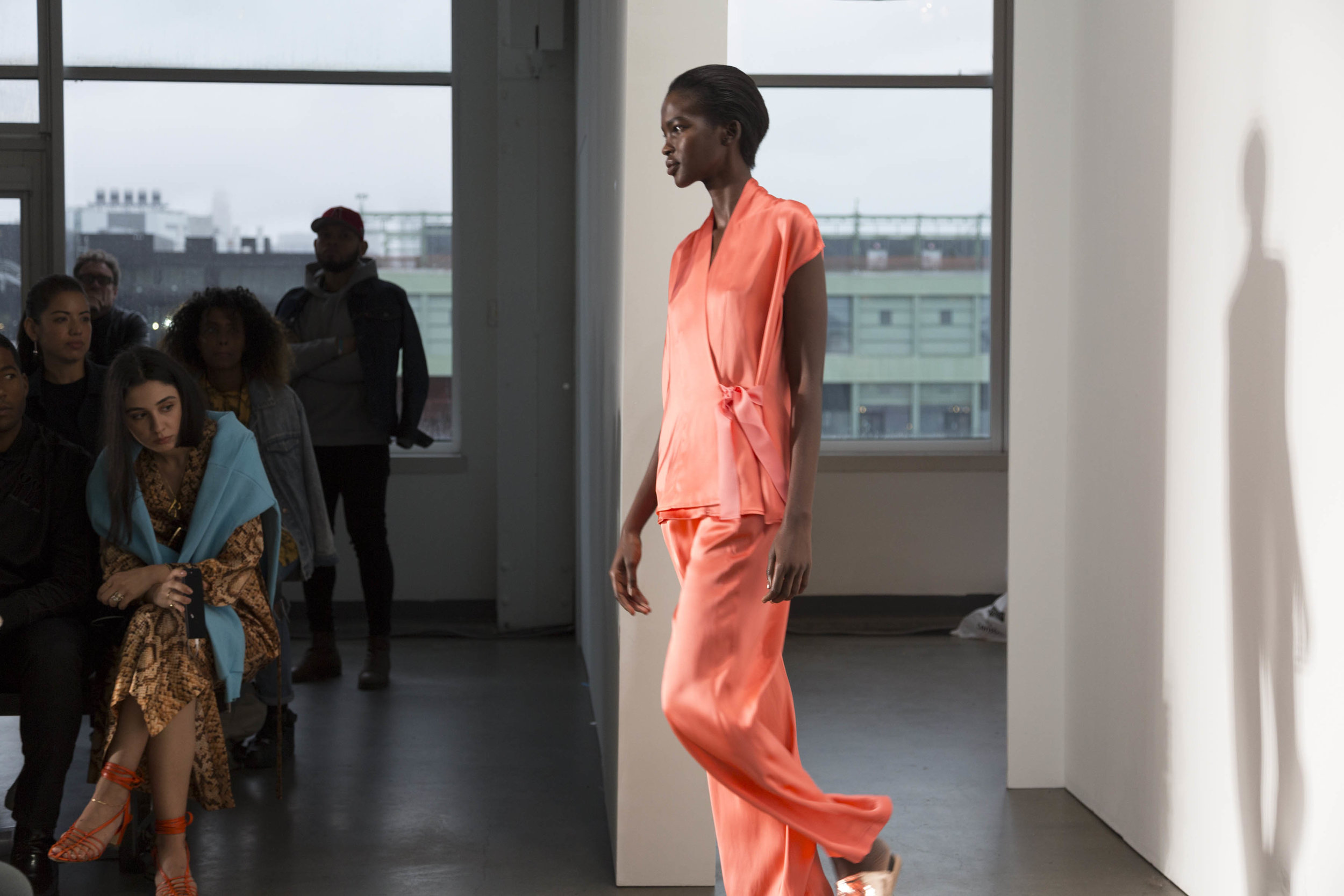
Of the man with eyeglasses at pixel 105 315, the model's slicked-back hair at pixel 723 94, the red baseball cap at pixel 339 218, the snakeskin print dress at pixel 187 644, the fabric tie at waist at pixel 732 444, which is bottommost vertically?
the snakeskin print dress at pixel 187 644

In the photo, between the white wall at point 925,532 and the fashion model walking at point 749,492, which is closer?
the fashion model walking at point 749,492

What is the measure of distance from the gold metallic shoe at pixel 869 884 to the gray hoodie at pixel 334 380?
282 centimetres

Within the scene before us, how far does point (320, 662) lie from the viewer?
443 centimetres

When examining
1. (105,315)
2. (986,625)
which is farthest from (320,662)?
(986,625)

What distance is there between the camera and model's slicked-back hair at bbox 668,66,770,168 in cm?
195

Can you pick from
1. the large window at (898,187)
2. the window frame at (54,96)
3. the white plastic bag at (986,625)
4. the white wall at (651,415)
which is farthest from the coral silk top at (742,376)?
the large window at (898,187)

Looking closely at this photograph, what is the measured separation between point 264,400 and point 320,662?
1.29m

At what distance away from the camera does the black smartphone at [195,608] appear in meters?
2.60

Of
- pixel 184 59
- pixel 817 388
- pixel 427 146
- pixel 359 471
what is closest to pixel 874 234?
pixel 427 146

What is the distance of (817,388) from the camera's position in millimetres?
1969

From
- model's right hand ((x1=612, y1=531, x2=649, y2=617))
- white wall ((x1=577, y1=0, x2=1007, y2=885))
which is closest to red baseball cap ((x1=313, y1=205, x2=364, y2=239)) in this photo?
white wall ((x1=577, y1=0, x2=1007, y2=885))

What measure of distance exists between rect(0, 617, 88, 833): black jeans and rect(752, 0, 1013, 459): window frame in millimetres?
3664

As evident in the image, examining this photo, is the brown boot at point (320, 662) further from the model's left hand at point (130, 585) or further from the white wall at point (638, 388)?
the model's left hand at point (130, 585)

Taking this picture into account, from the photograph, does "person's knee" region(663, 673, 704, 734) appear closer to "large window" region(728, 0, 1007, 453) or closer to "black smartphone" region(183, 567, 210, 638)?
"black smartphone" region(183, 567, 210, 638)
